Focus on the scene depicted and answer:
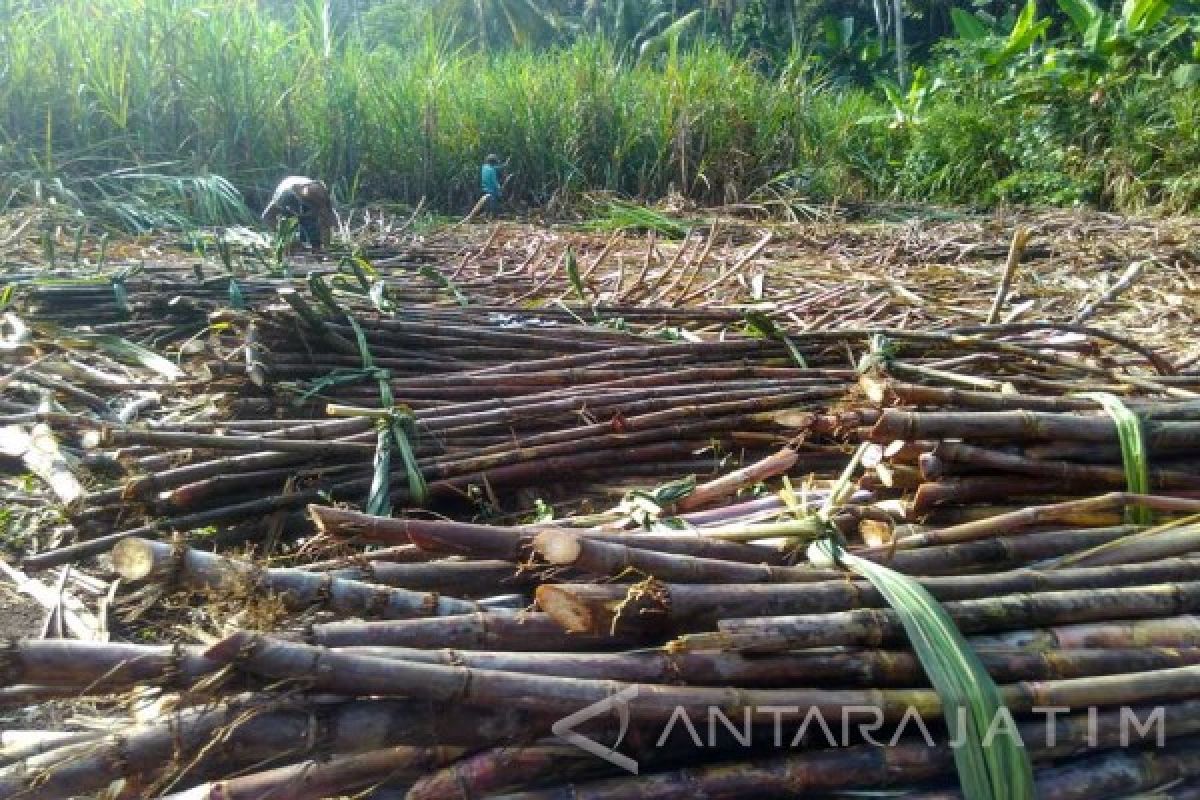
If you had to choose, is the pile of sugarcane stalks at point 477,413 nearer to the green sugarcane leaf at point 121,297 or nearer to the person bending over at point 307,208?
the green sugarcane leaf at point 121,297

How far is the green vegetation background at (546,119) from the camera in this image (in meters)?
7.89

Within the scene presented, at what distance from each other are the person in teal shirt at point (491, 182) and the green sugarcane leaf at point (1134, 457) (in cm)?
738

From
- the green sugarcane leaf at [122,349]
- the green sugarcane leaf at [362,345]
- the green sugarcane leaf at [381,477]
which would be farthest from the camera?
the green sugarcane leaf at [122,349]

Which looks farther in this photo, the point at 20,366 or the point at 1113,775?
the point at 20,366

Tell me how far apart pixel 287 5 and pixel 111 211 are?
47.7 ft

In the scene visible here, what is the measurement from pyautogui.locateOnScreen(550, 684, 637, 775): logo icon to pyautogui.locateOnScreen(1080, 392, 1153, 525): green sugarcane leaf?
117cm

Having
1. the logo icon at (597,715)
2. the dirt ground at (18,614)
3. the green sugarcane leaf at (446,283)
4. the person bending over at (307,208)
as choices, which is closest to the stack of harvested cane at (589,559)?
the logo icon at (597,715)

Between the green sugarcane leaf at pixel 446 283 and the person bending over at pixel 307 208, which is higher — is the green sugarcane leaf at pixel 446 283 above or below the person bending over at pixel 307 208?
above

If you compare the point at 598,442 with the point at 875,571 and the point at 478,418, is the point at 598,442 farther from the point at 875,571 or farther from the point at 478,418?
the point at 875,571

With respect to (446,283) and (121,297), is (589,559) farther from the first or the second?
(446,283)

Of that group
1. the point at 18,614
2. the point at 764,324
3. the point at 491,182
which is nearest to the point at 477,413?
the point at 764,324

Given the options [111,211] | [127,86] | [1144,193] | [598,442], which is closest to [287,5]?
[127,86]

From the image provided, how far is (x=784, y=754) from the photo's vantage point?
147 cm

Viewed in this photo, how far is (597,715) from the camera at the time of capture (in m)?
1.39
